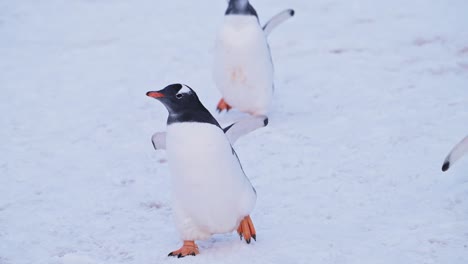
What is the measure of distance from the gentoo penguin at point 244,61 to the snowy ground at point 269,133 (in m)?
0.23

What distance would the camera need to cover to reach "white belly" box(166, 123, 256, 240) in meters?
2.87

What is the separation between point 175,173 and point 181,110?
244 mm

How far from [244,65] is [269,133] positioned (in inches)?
17.0

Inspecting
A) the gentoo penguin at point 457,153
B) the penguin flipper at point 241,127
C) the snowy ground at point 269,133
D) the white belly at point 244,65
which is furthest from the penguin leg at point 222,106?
the gentoo penguin at point 457,153

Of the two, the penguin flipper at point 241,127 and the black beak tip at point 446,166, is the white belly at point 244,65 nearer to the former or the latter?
the penguin flipper at point 241,127

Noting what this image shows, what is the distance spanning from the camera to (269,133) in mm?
4641

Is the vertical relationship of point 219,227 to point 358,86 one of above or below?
above

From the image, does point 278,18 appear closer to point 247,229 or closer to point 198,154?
point 247,229

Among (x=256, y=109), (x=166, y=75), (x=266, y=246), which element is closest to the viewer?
(x=266, y=246)

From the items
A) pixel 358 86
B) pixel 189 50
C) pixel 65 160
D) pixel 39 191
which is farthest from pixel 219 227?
pixel 189 50

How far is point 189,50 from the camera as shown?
655 cm

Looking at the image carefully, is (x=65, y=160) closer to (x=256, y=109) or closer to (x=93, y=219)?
(x=93, y=219)

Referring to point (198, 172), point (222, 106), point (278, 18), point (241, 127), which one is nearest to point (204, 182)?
point (198, 172)

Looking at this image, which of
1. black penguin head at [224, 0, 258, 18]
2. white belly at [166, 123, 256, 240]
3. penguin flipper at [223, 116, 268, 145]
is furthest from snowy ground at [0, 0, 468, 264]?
black penguin head at [224, 0, 258, 18]
